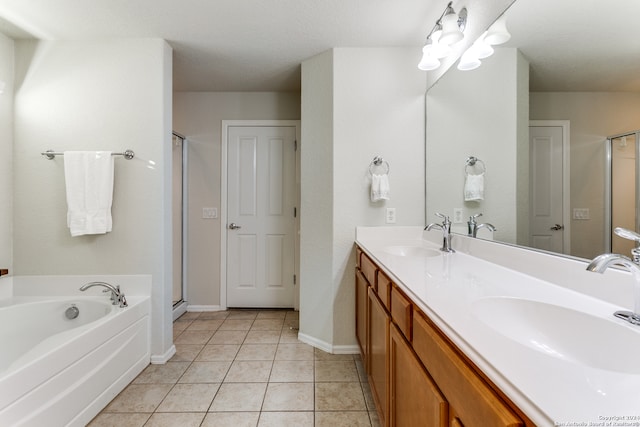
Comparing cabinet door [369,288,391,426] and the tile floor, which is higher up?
cabinet door [369,288,391,426]

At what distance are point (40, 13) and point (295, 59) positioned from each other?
1.62 m

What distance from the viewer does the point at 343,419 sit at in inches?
57.2

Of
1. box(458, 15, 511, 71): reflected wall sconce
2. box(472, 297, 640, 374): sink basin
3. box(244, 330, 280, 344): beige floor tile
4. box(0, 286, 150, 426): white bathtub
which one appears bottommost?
box(244, 330, 280, 344): beige floor tile

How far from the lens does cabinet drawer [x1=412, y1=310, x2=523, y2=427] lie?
1.52 ft

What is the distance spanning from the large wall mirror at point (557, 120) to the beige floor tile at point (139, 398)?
79.4 inches

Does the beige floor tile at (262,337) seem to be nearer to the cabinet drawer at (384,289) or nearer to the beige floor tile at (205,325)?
the beige floor tile at (205,325)

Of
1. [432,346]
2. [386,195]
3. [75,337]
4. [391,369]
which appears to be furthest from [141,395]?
[386,195]

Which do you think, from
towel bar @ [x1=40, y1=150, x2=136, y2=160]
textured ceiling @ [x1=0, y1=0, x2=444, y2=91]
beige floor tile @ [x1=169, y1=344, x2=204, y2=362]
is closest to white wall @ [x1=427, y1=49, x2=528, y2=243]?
textured ceiling @ [x1=0, y1=0, x2=444, y2=91]

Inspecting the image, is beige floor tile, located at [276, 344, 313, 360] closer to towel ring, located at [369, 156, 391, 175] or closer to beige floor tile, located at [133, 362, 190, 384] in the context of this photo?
beige floor tile, located at [133, 362, 190, 384]

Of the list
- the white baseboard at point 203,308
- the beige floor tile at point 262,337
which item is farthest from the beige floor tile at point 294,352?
the white baseboard at point 203,308

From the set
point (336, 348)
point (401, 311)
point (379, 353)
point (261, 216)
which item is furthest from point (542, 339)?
point (261, 216)

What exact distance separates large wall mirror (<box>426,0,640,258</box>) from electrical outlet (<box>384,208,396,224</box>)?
25.7 inches

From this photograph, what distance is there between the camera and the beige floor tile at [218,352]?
205 cm

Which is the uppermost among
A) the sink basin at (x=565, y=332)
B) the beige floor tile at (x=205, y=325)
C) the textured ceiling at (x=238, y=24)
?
the textured ceiling at (x=238, y=24)
